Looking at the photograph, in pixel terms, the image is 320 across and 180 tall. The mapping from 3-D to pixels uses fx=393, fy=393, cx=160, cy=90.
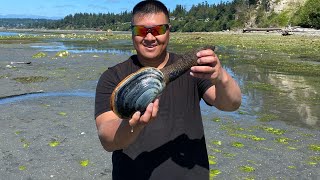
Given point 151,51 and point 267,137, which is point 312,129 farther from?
point 151,51

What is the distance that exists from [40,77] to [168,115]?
17021 millimetres

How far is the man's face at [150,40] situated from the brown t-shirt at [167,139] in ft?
0.57

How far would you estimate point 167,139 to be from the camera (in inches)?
126

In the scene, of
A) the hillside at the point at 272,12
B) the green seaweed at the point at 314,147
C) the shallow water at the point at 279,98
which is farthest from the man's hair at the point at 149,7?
the hillside at the point at 272,12

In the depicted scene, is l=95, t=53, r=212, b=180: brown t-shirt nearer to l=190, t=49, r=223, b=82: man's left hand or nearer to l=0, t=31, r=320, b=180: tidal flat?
l=190, t=49, r=223, b=82: man's left hand

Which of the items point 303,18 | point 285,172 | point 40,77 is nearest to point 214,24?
point 303,18

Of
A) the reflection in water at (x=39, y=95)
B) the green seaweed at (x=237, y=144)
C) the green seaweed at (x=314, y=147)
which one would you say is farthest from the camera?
the reflection in water at (x=39, y=95)

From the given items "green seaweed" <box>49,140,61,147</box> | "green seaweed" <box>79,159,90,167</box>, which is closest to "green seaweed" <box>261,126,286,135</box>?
"green seaweed" <box>79,159,90,167</box>

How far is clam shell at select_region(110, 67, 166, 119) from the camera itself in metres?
2.62

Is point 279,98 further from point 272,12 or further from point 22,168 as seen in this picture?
point 272,12

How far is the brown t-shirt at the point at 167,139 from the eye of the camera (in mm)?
3215

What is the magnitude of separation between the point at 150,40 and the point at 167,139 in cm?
81

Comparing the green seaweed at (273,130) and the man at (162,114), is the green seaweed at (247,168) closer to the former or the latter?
the green seaweed at (273,130)

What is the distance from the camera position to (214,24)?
149m
